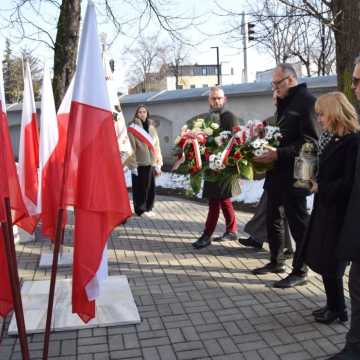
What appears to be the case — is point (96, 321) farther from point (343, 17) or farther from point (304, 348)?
point (343, 17)

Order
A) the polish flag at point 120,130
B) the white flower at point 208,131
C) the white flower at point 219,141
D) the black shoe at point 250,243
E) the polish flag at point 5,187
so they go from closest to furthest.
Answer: the polish flag at point 5,187
the white flower at point 219,141
the white flower at point 208,131
the black shoe at point 250,243
the polish flag at point 120,130

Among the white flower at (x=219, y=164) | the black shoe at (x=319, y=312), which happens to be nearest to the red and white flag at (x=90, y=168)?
the black shoe at (x=319, y=312)

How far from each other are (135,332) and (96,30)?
232cm

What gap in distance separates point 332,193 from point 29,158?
2908 mm

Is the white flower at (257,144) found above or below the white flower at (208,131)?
below

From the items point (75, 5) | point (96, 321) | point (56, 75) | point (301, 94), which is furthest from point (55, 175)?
point (75, 5)

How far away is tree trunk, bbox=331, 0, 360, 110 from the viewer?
25.0 feet

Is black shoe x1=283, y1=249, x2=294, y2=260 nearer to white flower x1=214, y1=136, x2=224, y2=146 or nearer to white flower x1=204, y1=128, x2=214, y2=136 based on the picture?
white flower x1=214, y1=136, x2=224, y2=146

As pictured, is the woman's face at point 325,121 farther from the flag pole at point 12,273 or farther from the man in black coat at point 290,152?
the flag pole at point 12,273

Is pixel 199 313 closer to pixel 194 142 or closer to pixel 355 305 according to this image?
pixel 355 305

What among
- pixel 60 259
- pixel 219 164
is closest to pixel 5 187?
pixel 219 164

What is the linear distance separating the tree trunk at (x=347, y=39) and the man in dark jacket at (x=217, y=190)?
2.43 m

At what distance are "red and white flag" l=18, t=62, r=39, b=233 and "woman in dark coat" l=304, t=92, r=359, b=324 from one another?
2.51 m

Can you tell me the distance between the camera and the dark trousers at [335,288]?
13.3 ft
